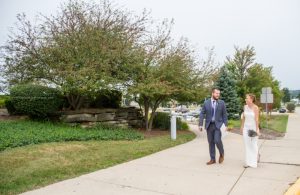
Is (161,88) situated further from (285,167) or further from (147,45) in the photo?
(285,167)

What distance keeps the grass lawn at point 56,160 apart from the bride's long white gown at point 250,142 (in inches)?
107

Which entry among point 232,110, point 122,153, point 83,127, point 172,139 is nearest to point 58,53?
point 83,127

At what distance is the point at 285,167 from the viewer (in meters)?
8.07

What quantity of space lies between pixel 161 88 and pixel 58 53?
4363mm

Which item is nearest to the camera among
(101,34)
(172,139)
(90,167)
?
(90,167)

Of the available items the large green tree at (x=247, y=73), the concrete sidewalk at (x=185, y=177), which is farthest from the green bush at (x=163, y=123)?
the large green tree at (x=247, y=73)

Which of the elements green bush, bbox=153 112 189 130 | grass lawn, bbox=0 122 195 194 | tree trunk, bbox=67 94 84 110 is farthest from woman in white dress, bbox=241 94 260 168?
green bush, bbox=153 112 189 130

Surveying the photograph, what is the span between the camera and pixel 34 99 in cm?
1319

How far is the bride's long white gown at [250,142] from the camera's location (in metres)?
7.91

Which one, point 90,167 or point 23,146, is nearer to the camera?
point 90,167

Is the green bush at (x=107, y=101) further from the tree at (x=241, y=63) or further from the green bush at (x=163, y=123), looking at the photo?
the tree at (x=241, y=63)

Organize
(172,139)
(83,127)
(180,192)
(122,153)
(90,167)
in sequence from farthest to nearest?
(83,127)
(172,139)
(122,153)
(90,167)
(180,192)

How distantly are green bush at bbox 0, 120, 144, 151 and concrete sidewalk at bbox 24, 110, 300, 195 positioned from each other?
9.42 ft

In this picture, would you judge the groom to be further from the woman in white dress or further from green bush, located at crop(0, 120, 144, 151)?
green bush, located at crop(0, 120, 144, 151)
